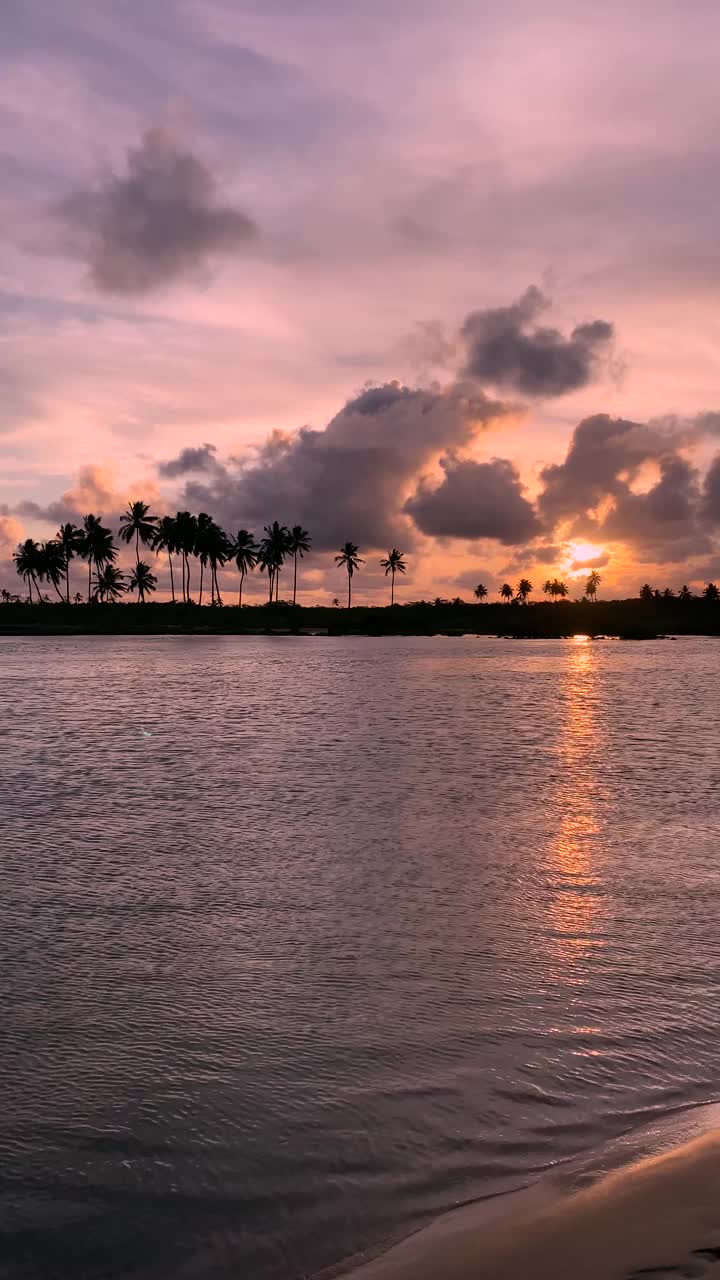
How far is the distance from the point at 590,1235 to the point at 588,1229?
0.07 meters

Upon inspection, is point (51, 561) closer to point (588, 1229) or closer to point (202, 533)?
point (202, 533)

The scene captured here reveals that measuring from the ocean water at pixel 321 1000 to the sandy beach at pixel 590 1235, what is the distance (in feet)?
1.05

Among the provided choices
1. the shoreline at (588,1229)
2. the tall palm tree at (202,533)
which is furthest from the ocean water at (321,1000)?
the tall palm tree at (202,533)

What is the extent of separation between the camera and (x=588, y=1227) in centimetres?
434

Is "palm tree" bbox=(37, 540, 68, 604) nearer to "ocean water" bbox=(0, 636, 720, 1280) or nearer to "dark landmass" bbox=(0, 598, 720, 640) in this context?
"dark landmass" bbox=(0, 598, 720, 640)

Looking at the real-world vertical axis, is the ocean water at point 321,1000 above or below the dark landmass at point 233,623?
below

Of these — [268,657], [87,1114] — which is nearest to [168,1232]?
[87,1114]

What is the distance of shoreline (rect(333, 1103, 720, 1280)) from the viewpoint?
3.96 metres

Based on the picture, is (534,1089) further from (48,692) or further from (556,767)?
(48,692)

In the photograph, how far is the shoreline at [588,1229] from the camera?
3.96 metres

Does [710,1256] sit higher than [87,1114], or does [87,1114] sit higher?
[710,1256]

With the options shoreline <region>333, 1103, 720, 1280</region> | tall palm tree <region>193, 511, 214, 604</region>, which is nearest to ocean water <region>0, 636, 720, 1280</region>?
shoreline <region>333, 1103, 720, 1280</region>

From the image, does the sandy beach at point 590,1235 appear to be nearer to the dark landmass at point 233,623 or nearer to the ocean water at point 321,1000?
the ocean water at point 321,1000

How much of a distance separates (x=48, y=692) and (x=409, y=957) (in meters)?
42.8
